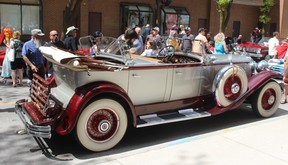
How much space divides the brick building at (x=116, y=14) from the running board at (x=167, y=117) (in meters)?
10.5

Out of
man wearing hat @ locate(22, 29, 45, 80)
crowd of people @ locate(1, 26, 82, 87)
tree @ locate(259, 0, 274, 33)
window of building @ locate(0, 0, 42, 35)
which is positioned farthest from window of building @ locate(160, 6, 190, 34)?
man wearing hat @ locate(22, 29, 45, 80)

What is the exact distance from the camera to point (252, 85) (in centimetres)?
614

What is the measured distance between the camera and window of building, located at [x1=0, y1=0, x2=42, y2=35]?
19.6 metres

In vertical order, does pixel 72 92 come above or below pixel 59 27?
below

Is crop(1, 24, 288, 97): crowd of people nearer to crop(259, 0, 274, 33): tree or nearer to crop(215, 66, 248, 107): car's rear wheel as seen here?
crop(215, 66, 248, 107): car's rear wheel

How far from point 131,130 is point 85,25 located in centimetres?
1713

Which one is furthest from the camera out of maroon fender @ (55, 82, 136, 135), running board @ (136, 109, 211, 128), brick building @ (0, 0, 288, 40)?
brick building @ (0, 0, 288, 40)

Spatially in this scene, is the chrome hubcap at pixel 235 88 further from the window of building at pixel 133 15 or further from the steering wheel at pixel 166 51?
the window of building at pixel 133 15

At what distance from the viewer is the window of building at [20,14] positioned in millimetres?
19562

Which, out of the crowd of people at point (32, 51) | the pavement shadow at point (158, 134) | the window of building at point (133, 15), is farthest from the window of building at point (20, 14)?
the pavement shadow at point (158, 134)

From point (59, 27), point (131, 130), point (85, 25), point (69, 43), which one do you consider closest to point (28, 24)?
point (59, 27)

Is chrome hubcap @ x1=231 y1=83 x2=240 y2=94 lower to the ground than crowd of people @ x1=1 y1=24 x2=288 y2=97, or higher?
lower

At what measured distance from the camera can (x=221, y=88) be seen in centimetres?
571

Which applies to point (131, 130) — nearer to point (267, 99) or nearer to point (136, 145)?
point (136, 145)
